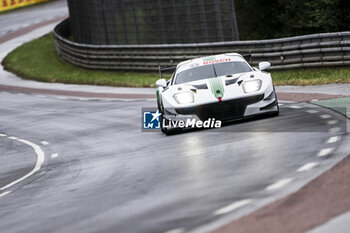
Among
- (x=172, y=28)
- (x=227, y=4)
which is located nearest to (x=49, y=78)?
(x=172, y=28)

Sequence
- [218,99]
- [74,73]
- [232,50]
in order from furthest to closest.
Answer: [74,73] < [232,50] < [218,99]

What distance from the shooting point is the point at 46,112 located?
23859mm

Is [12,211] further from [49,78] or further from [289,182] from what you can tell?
[49,78]

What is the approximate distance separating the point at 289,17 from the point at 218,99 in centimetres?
1550

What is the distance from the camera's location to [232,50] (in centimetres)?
2586

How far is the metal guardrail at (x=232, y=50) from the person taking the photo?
2241 centimetres

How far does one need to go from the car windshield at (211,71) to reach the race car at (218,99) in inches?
2.4

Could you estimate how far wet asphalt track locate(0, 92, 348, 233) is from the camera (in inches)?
348

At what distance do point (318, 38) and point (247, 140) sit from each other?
420 inches

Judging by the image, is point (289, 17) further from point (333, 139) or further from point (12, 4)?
point (12, 4)

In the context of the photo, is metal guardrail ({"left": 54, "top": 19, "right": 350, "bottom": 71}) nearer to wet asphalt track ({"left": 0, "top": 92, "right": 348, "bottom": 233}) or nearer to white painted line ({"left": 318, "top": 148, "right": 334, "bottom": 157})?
wet asphalt track ({"left": 0, "top": 92, "right": 348, "bottom": 233})

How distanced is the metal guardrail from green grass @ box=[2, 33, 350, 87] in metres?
0.29

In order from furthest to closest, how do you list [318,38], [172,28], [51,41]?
[51,41] → [172,28] → [318,38]

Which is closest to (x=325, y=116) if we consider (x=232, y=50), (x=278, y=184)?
(x=278, y=184)
